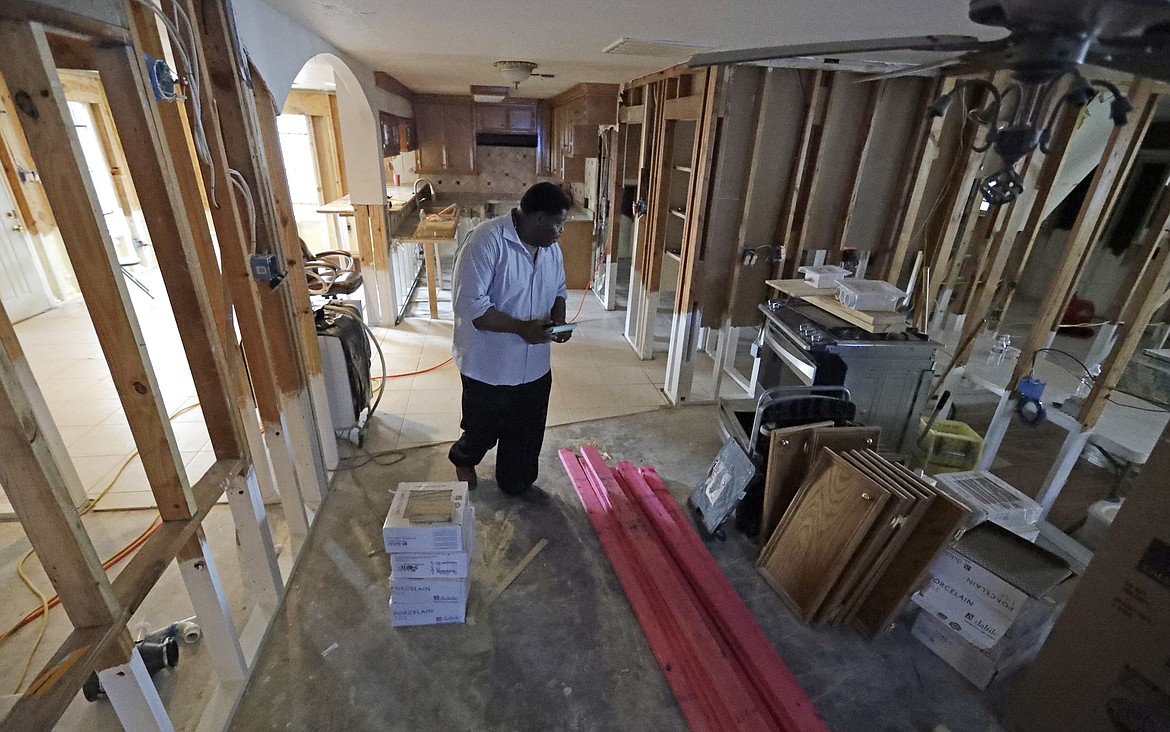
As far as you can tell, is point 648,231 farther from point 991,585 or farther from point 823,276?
point 991,585

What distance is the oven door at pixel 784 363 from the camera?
2865mm

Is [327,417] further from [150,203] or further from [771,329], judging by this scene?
[771,329]

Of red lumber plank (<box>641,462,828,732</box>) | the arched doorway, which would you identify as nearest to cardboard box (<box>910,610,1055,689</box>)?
red lumber plank (<box>641,462,828,732</box>)

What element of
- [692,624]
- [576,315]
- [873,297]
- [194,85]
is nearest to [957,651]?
[692,624]

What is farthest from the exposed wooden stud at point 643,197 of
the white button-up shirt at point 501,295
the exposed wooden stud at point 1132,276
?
the exposed wooden stud at point 1132,276

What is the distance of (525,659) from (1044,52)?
7.06ft

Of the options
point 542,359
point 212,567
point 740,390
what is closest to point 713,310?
point 740,390

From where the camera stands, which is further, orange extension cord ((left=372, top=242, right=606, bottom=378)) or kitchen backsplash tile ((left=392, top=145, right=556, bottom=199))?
kitchen backsplash tile ((left=392, top=145, right=556, bottom=199))

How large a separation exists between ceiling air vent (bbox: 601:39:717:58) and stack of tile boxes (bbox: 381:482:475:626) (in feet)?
7.67

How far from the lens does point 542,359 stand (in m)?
2.47

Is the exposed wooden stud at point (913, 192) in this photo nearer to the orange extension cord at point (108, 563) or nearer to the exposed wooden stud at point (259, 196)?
the exposed wooden stud at point (259, 196)

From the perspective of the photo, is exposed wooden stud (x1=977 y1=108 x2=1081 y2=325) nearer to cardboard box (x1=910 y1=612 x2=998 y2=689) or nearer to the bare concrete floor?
cardboard box (x1=910 y1=612 x2=998 y2=689)

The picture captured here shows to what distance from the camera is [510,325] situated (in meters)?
2.23

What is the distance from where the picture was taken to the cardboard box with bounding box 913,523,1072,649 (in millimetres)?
1834
